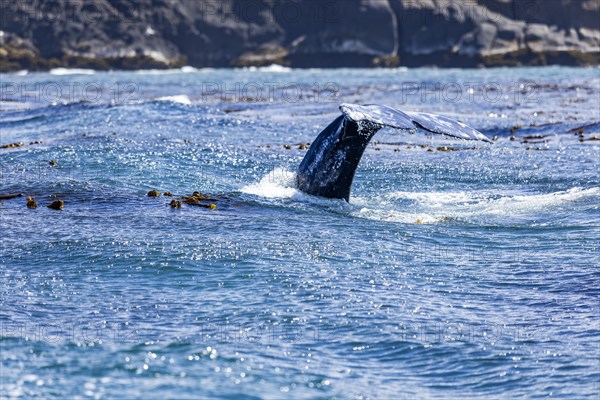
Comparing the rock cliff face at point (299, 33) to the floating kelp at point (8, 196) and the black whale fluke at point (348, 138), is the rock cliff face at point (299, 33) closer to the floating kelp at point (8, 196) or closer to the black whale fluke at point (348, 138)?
the floating kelp at point (8, 196)

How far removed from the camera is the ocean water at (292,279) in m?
9.17

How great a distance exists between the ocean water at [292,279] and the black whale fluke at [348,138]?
0.35 m

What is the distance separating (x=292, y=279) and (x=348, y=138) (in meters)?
4.24

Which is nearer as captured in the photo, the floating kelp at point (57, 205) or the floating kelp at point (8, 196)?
the floating kelp at point (57, 205)

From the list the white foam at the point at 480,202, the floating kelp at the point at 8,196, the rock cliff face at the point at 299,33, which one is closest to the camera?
the white foam at the point at 480,202

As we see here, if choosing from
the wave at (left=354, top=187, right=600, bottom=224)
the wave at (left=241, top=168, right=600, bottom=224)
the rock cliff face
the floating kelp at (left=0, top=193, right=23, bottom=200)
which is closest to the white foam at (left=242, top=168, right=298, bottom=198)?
the wave at (left=241, top=168, right=600, bottom=224)

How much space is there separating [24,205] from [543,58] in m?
100

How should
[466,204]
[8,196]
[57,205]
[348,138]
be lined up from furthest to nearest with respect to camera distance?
[466,204] → [8,196] → [57,205] → [348,138]

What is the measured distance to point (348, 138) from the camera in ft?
52.0

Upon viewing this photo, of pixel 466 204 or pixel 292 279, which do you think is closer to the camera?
pixel 292 279

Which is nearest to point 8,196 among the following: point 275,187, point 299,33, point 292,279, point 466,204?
point 275,187

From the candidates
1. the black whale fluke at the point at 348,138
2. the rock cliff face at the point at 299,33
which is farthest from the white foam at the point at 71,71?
the black whale fluke at the point at 348,138

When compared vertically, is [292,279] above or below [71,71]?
above

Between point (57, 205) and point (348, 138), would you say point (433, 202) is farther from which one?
point (57, 205)
